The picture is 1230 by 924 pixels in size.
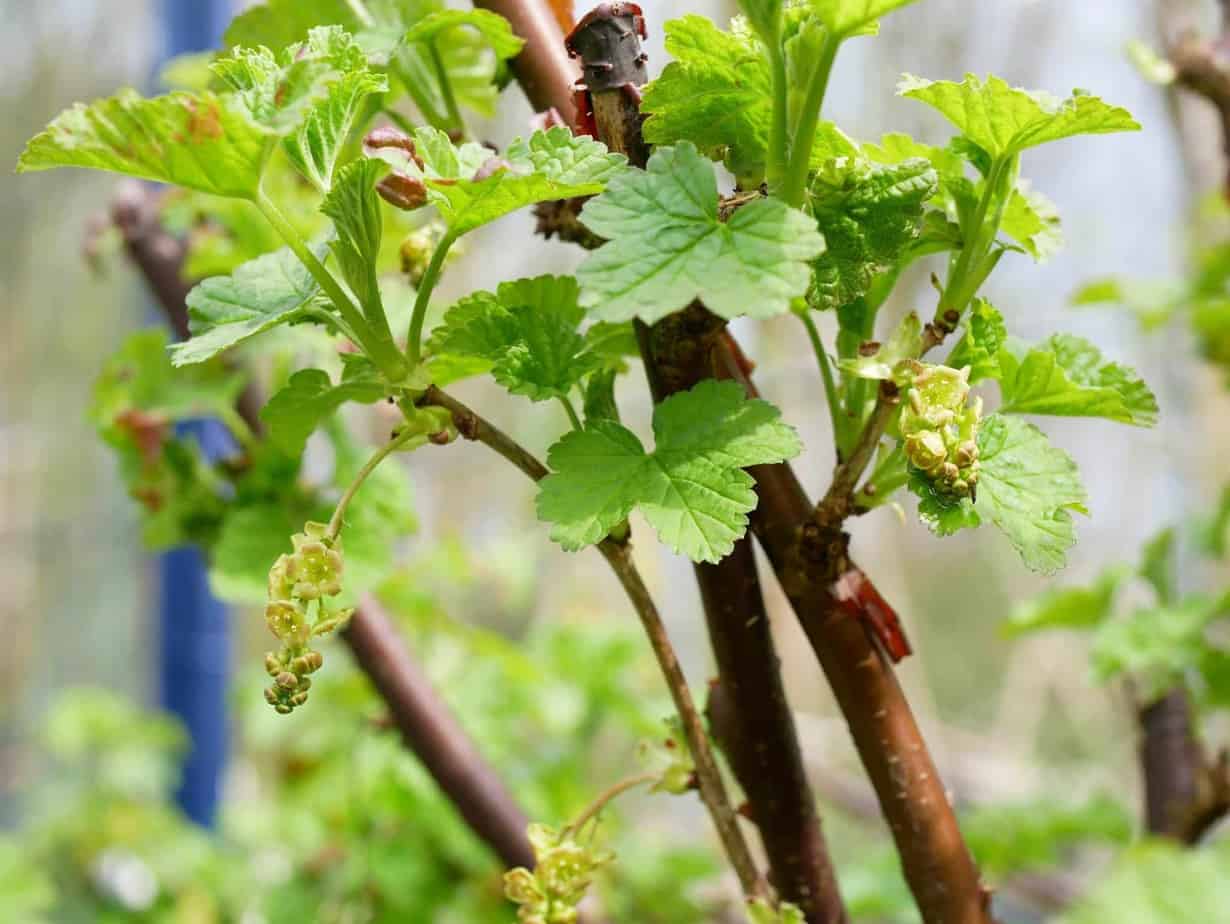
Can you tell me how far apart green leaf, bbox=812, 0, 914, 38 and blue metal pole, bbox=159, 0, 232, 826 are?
1.75 metres

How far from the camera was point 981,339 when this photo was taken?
0.37 metres

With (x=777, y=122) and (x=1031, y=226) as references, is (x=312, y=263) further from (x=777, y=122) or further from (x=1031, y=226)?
(x=1031, y=226)

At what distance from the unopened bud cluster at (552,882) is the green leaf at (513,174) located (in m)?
0.23

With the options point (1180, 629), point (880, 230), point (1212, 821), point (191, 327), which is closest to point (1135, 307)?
point (1180, 629)

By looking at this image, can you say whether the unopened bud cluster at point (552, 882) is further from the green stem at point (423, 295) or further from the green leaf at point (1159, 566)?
the green leaf at point (1159, 566)

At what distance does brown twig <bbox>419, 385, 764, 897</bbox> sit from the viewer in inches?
14.8

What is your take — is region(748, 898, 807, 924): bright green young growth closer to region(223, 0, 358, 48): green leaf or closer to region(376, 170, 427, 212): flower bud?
region(376, 170, 427, 212): flower bud

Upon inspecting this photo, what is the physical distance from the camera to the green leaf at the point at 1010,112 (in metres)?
0.32

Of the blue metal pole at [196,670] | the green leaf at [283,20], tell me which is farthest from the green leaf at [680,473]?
the blue metal pole at [196,670]

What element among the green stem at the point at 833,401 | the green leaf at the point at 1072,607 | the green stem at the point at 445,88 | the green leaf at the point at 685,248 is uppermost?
the green stem at the point at 445,88

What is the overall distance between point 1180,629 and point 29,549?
2853 mm

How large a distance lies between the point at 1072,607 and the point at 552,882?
2.06ft

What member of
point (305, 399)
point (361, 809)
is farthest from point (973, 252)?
point (361, 809)

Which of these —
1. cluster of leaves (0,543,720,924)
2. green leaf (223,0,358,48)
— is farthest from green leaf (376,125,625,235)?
cluster of leaves (0,543,720,924)
